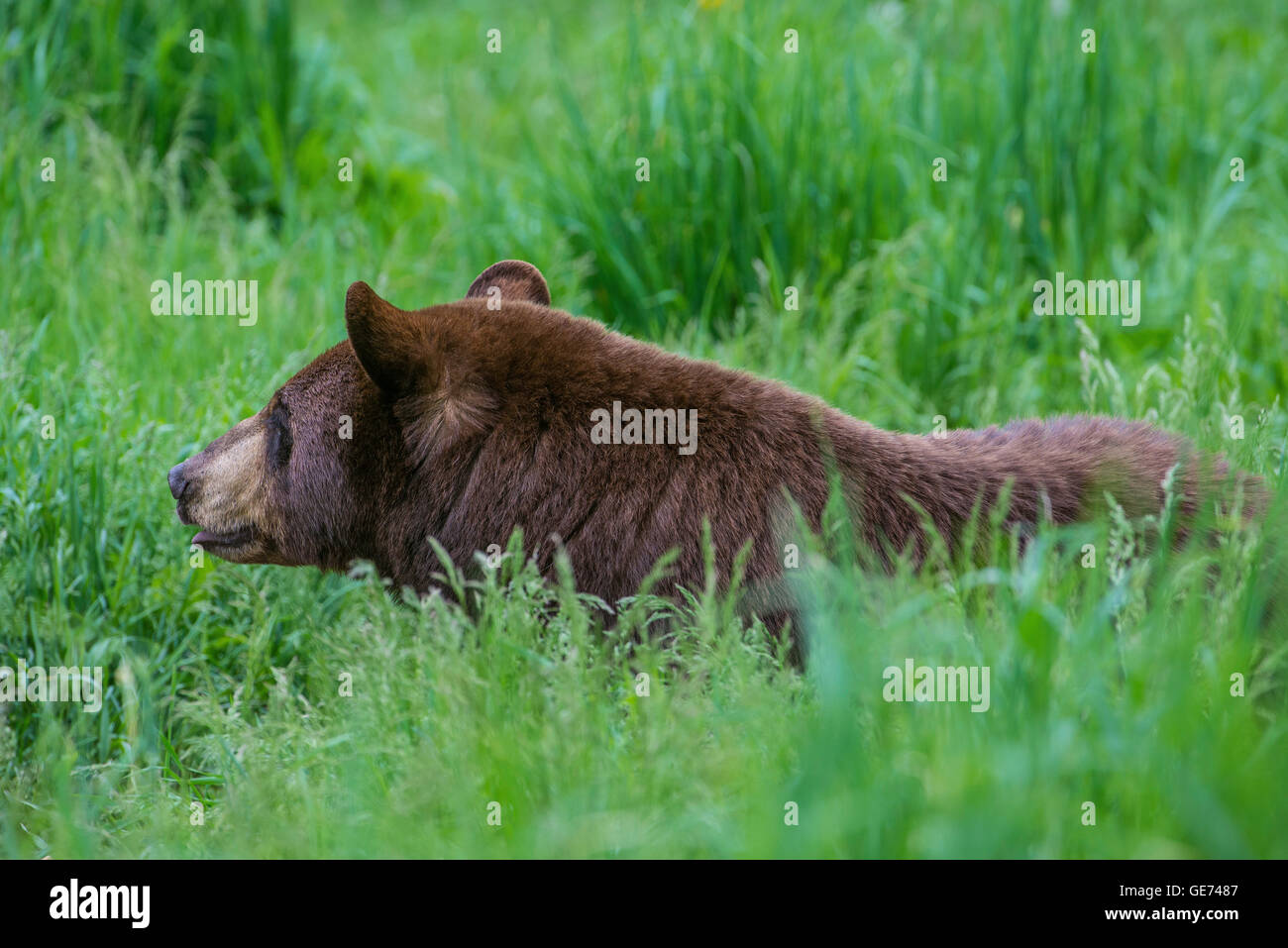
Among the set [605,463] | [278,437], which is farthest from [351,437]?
[605,463]

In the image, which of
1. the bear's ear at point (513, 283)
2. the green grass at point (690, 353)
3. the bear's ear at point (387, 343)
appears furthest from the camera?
the bear's ear at point (513, 283)

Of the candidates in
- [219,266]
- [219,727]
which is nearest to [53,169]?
[219,266]

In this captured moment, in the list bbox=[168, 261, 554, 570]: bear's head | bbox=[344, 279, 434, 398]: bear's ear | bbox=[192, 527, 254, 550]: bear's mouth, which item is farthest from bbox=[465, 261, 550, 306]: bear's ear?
bbox=[192, 527, 254, 550]: bear's mouth

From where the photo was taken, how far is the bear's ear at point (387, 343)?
3.15 metres

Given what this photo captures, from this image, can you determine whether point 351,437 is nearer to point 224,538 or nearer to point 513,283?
point 224,538

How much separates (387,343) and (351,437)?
0.33 m

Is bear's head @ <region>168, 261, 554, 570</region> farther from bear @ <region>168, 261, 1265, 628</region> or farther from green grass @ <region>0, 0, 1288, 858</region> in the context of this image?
green grass @ <region>0, 0, 1288, 858</region>

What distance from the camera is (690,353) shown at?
5234 millimetres

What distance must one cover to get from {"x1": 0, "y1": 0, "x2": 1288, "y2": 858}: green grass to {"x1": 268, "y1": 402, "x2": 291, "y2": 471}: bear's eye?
462mm

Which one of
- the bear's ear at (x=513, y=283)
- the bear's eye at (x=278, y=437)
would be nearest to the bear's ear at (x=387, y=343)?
the bear's eye at (x=278, y=437)

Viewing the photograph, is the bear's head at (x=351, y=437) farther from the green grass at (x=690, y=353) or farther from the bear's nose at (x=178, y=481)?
the green grass at (x=690, y=353)

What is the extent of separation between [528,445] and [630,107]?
2975mm

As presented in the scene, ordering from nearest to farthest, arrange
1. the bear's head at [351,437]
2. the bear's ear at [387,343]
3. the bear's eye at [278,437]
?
the bear's ear at [387,343]
the bear's head at [351,437]
the bear's eye at [278,437]

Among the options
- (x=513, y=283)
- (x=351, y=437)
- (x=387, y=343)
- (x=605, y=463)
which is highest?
(x=513, y=283)
